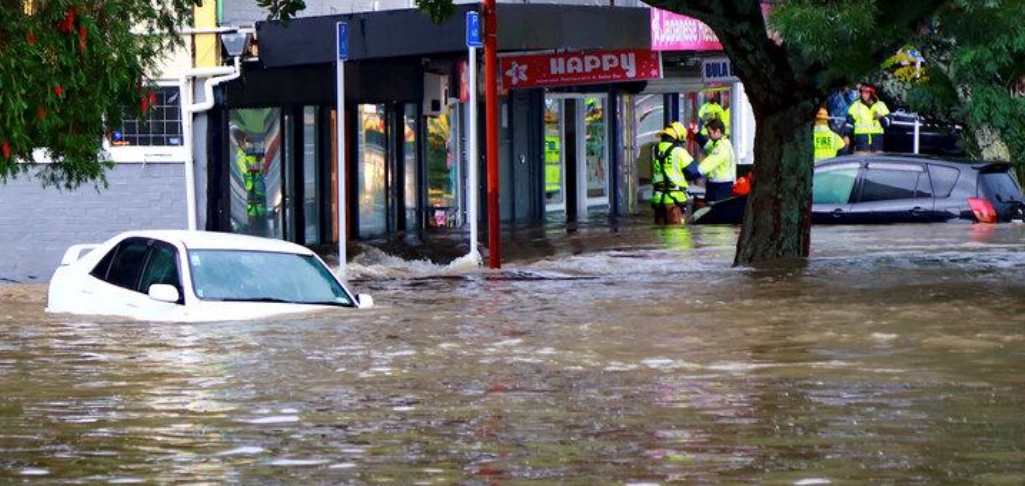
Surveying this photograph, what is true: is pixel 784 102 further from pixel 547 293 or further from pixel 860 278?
pixel 547 293

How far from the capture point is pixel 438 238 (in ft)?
95.9

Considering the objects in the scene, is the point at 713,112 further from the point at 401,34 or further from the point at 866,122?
the point at 401,34

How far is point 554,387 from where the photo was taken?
1248cm

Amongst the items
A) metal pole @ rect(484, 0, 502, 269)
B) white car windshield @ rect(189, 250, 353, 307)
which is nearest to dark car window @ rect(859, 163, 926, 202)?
metal pole @ rect(484, 0, 502, 269)

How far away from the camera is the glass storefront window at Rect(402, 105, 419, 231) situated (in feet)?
104

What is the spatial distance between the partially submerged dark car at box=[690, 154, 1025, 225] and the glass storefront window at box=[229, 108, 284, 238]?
6.46m

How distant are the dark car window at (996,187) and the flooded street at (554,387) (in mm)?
5576

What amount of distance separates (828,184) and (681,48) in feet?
11.9

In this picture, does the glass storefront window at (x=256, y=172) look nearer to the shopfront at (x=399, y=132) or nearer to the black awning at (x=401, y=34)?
the shopfront at (x=399, y=132)

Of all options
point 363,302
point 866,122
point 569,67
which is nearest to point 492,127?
point 363,302

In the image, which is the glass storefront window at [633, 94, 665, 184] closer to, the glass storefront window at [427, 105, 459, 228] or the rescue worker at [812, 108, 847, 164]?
the rescue worker at [812, 108, 847, 164]

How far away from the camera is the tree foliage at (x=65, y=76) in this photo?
14.4 m

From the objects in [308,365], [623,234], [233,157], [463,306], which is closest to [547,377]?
[308,365]

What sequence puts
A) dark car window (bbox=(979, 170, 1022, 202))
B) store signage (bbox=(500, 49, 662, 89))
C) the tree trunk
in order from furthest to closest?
store signage (bbox=(500, 49, 662, 89)) < dark car window (bbox=(979, 170, 1022, 202)) < the tree trunk
